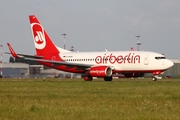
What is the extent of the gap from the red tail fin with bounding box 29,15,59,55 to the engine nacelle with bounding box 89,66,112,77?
9053 mm

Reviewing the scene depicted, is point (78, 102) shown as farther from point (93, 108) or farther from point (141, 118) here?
point (141, 118)

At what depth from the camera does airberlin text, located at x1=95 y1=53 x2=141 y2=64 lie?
60.3 m

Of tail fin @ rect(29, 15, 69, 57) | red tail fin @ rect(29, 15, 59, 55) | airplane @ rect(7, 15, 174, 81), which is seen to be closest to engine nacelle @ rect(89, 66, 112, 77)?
airplane @ rect(7, 15, 174, 81)

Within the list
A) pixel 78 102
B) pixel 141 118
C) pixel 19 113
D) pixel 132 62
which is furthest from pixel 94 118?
pixel 132 62

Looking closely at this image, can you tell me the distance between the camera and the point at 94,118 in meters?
16.9

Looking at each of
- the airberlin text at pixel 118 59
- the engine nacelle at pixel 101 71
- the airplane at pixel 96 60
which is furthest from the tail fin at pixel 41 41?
the engine nacelle at pixel 101 71

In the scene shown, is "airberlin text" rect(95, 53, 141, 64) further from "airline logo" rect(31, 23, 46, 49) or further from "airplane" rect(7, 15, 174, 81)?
"airline logo" rect(31, 23, 46, 49)

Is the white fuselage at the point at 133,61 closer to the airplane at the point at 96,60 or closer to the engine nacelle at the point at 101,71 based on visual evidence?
the airplane at the point at 96,60

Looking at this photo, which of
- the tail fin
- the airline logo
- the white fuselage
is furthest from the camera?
the airline logo

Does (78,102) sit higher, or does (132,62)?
(132,62)

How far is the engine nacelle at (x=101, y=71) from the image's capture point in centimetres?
6014

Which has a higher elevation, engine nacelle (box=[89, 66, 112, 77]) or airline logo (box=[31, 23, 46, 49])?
airline logo (box=[31, 23, 46, 49])

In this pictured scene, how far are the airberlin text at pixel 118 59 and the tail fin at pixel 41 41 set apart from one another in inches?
310

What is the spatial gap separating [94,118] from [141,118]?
1581 millimetres
